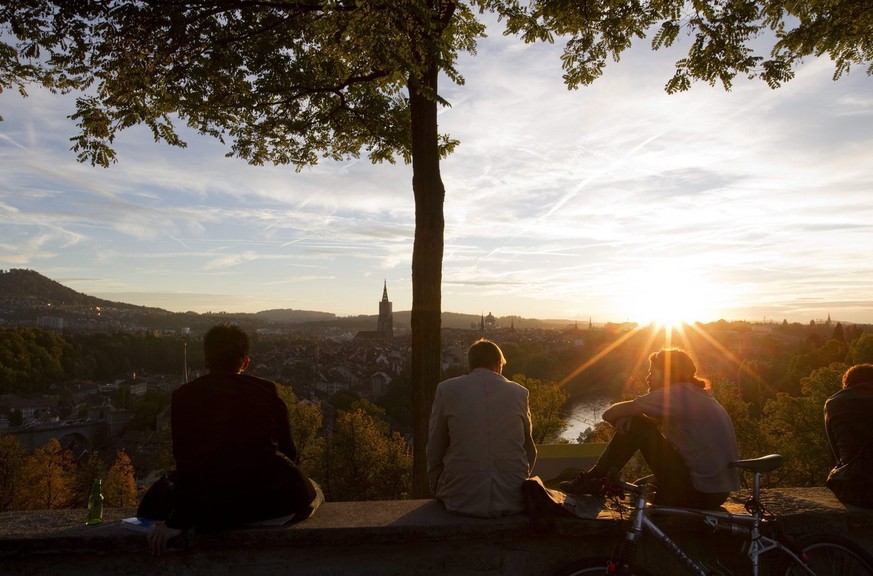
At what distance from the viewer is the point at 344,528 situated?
346 cm

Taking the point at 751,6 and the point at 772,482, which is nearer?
the point at 751,6

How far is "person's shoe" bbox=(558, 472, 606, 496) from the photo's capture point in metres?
3.88

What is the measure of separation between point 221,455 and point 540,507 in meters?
1.81

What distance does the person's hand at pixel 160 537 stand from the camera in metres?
3.27

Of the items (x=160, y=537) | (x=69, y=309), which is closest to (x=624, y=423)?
(x=160, y=537)

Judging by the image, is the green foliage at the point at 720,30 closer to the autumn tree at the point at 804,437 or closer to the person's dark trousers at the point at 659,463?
the person's dark trousers at the point at 659,463

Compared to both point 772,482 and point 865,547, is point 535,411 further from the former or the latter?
point 865,547

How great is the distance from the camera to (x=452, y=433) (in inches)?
147

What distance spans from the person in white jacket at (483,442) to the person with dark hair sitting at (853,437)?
2256 mm

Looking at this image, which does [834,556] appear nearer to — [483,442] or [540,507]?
[540,507]

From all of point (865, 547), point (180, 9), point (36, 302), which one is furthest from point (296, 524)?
point (36, 302)

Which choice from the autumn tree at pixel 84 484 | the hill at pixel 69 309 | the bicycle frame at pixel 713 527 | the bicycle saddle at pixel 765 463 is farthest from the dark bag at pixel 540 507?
the hill at pixel 69 309

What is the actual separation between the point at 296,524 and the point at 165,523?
27.4 inches

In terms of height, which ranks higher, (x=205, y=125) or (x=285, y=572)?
(x=205, y=125)
